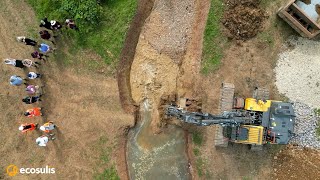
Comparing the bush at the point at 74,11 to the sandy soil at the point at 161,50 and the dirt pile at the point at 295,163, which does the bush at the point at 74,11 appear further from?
the dirt pile at the point at 295,163

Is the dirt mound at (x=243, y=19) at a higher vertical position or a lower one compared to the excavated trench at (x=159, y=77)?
higher

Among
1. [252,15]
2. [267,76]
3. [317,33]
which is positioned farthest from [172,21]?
[317,33]

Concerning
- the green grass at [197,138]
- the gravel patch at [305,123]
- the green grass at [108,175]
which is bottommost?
the green grass at [108,175]

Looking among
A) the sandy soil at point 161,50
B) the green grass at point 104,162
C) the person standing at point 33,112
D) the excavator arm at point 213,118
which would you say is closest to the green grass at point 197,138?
the excavator arm at point 213,118

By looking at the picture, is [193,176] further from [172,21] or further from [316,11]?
[316,11]

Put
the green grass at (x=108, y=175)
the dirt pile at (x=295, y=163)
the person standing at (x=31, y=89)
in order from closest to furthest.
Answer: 1. the person standing at (x=31, y=89)
2. the dirt pile at (x=295, y=163)
3. the green grass at (x=108, y=175)

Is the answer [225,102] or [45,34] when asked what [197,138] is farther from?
[45,34]
